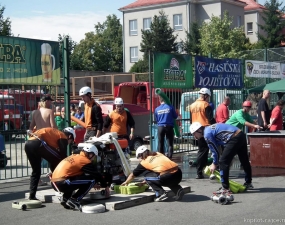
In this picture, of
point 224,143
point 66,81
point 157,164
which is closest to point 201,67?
point 66,81

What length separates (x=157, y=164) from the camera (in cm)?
901

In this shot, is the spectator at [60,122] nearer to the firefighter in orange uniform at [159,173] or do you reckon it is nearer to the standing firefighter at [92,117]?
the standing firefighter at [92,117]

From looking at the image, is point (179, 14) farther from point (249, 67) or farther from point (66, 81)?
point (66, 81)

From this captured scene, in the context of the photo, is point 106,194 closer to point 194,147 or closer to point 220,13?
point 194,147

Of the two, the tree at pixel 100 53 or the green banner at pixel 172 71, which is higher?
the tree at pixel 100 53

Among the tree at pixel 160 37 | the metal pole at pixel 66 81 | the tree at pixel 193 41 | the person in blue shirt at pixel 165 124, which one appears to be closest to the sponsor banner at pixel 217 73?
the person in blue shirt at pixel 165 124

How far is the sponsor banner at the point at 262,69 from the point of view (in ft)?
63.9

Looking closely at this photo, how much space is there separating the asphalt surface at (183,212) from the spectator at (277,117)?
449cm

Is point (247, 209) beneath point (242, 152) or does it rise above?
beneath

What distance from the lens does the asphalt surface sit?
300 inches

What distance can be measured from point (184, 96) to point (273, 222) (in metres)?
Result: 10.0

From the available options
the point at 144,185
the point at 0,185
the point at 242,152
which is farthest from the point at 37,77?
the point at 242,152

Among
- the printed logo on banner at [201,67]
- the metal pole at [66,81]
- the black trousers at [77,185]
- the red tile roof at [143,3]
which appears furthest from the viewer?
the red tile roof at [143,3]

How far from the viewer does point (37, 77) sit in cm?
1210
